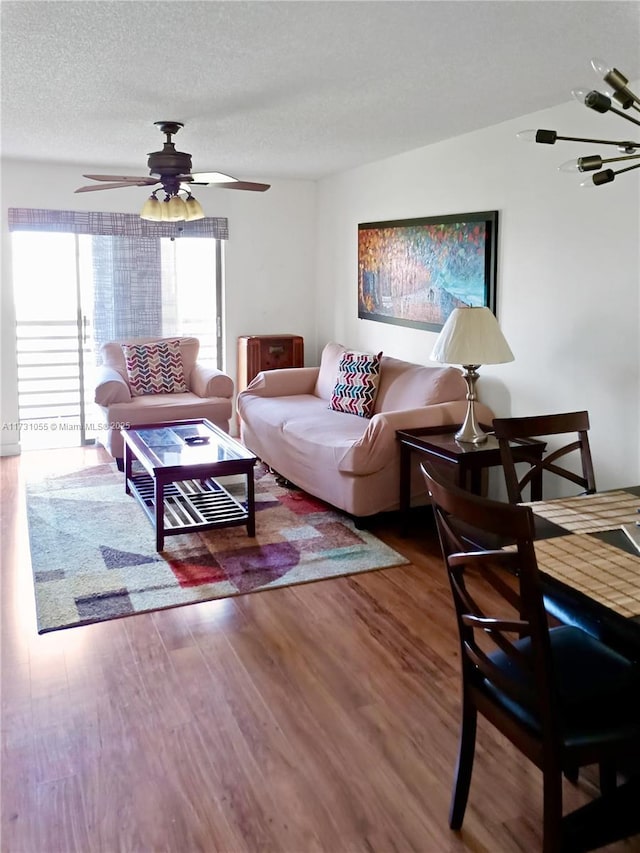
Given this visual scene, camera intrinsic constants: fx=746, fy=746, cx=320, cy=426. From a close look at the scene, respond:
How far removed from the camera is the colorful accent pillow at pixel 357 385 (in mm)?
5078

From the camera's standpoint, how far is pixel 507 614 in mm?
3207

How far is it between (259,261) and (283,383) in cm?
137

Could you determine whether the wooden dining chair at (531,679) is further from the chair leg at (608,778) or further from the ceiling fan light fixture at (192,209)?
the ceiling fan light fixture at (192,209)

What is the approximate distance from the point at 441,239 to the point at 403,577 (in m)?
2.27

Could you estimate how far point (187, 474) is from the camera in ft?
12.9

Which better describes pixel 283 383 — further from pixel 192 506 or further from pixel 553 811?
pixel 553 811

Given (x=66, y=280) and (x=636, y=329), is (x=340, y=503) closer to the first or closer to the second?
(x=636, y=329)

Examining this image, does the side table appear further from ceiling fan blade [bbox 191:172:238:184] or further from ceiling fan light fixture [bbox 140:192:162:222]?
ceiling fan light fixture [bbox 140:192:162:222]

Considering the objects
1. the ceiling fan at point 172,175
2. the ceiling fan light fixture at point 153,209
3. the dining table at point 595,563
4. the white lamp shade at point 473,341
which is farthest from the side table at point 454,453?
the ceiling fan light fixture at point 153,209

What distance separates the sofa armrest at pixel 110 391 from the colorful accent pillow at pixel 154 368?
0.31m

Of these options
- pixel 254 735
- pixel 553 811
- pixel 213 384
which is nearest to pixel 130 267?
pixel 213 384

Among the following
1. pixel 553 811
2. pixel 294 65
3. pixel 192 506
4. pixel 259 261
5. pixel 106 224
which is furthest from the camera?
pixel 259 261

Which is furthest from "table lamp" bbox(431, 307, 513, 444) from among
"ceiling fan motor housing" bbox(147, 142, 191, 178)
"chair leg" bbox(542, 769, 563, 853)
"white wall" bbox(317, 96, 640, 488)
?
"chair leg" bbox(542, 769, 563, 853)

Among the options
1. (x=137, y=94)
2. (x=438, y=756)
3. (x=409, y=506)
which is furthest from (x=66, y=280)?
(x=438, y=756)
